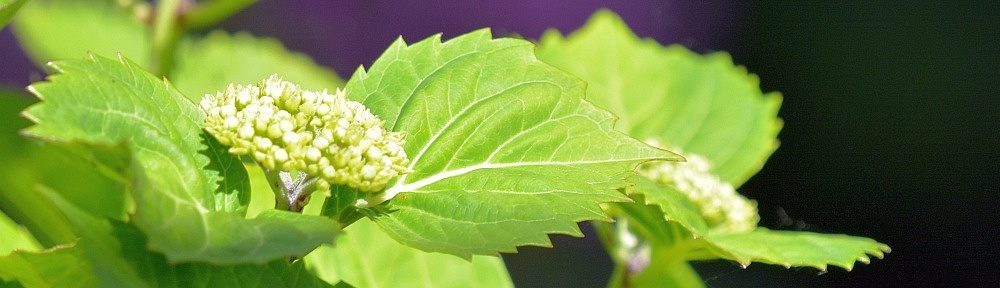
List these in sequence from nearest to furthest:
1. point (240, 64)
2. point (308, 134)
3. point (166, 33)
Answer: point (308, 134) → point (166, 33) → point (240, 64)

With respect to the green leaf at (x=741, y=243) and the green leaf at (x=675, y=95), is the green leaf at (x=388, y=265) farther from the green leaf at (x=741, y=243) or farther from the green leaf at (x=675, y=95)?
the green leaf at (x=675, y=95)

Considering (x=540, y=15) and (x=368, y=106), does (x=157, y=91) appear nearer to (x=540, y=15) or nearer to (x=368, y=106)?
(x=368, y=106)

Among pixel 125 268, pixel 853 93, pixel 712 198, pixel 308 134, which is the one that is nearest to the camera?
pixel 125 268

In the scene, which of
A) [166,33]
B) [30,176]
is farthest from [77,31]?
[30,176]

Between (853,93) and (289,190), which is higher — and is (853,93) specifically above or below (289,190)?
below

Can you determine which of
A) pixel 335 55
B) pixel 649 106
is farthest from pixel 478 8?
pixel 649 106

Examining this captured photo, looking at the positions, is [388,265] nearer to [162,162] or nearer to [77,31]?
[162,162]

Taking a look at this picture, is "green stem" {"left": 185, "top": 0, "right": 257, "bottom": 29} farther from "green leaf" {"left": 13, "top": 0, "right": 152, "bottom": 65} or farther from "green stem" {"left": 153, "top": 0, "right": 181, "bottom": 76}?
"green leaf" {"left": 13, "top": 0, "right": 152, "bottom": 65}
